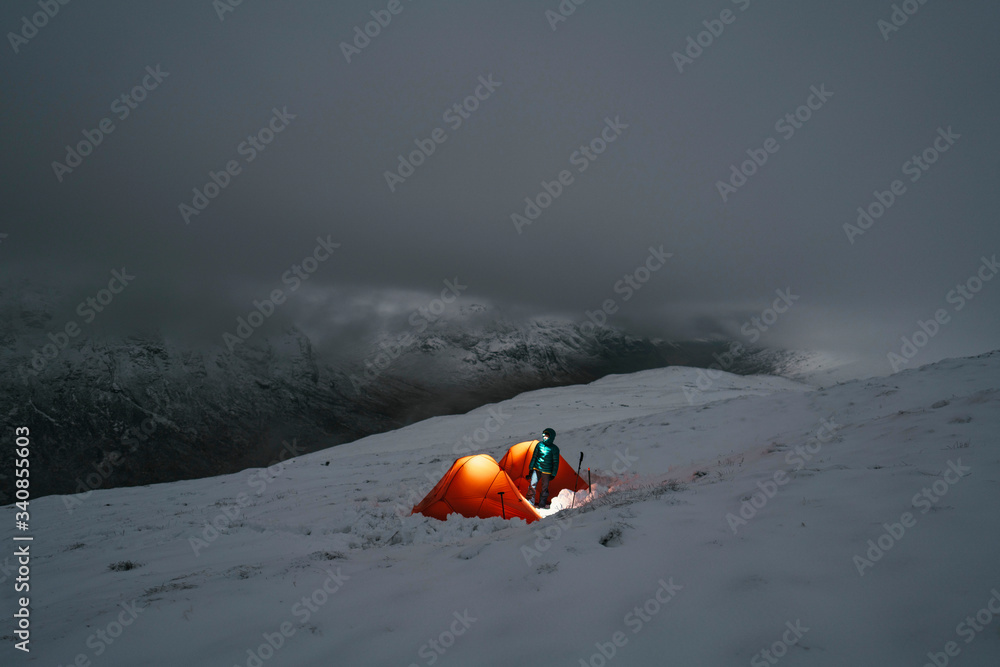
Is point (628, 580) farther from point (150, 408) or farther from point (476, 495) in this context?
point (150, 408)

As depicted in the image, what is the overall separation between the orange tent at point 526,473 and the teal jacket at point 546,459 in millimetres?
1125

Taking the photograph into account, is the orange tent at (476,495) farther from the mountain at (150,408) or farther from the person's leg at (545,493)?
the mountain at (150,408)

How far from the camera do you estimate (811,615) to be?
316 centimetres

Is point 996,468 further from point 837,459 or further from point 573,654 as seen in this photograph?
point 573,654

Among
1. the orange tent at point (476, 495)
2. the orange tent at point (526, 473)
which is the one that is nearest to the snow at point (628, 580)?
the orange tent at point (476, 495)

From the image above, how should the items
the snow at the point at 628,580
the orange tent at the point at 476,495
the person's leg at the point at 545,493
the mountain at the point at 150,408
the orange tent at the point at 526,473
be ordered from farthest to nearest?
1. the mountain at the point at 150,408
2. the orange tent at the point at 526,473
3. the person's leg at the point at 545,493
4. the orange tent at the point at 476,495
5. the snow at the point at 628,580

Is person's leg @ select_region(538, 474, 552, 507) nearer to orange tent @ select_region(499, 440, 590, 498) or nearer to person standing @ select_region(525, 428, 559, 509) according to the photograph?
person standing @ select_region(525, 428, 559, 509)

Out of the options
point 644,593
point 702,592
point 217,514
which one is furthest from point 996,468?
point 217,514

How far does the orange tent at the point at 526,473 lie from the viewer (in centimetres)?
1280

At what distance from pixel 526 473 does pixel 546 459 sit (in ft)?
5.98

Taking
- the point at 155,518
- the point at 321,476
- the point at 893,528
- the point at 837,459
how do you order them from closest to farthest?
the point at 893,528, the point at 837,459, the point at 155,518, the point at 321,476

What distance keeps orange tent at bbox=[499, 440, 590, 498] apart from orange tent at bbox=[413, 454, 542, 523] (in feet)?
8.70

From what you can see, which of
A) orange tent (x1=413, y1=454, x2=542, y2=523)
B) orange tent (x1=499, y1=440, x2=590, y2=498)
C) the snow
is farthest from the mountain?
the snow

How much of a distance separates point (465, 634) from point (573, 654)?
0.98 metres
